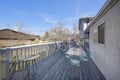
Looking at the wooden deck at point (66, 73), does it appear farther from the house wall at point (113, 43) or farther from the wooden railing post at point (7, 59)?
the wooden railing post at point (7, 59)

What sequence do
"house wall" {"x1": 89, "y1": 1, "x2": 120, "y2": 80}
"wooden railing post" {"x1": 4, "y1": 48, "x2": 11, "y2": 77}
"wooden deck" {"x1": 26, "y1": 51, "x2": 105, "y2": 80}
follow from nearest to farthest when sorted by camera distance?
1. "house wall" {"x1": 89, "y1": 1, "x2": 120, "y2": 80}
2. "wooden railing post" {"x1": 4, "y1": 48, "x2": 11, "y2": 77}
3. "wooden deck" {"x1": 26, "y1": 51, "x2": 105, "y2": 80}

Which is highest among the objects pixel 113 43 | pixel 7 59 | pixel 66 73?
pixel 113 43

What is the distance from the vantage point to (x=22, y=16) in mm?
33406

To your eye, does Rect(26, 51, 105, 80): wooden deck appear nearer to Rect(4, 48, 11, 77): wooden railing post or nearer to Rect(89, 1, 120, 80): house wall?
Rect(89, 1, 120, 80): house wall

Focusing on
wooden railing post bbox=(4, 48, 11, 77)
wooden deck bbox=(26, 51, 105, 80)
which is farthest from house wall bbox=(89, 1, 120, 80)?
wooden railing post bbox=(4, 48, 11, 77)

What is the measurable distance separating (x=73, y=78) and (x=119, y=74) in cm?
168

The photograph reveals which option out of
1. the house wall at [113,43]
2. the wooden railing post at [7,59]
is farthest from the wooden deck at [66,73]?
the wooden railing post at [7,59]

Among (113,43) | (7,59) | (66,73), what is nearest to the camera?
(113,43)

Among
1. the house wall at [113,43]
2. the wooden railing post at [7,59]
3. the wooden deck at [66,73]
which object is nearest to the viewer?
the house wall at [113,43]

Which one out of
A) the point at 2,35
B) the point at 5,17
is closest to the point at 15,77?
the point at 2,35

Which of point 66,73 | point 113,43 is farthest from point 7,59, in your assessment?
point 113,43

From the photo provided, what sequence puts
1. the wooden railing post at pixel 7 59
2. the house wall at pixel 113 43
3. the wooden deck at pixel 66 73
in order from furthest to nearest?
the wooden deck at pixel 66 73, the wooden railing post at pixel 7 59, the house wall at pixel 113 43

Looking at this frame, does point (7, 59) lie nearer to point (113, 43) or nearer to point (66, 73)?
point (66, 73)

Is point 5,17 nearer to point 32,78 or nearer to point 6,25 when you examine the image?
point 6,25
